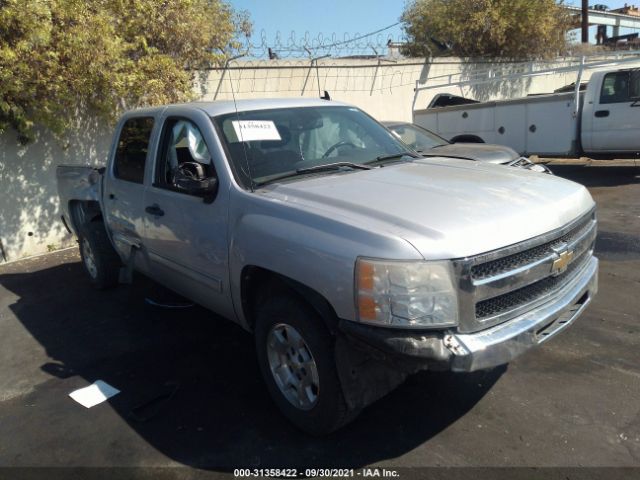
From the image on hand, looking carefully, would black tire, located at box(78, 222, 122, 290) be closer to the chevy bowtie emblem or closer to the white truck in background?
the chevy bowtie emblem

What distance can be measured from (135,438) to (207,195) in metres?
1.55

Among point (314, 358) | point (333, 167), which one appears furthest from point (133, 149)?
point (314, 358)

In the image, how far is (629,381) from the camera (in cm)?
Result: 346

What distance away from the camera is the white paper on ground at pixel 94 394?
371cm

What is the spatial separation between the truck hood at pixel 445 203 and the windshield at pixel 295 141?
244 mm

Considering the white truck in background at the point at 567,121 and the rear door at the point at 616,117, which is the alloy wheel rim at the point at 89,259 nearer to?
the white truck in background at the point at 567,121

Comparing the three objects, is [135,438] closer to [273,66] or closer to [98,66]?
[98,66]

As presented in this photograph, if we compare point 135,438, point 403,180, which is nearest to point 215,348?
point 135,438

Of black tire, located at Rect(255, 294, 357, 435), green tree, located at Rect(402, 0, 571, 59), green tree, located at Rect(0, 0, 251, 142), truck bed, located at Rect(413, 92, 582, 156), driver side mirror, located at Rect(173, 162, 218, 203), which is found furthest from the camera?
green tree, located at Rect(402, 0, 571, 59)

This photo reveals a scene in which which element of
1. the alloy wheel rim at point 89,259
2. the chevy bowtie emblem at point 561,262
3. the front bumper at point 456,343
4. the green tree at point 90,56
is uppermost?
the green tree at point 90,56

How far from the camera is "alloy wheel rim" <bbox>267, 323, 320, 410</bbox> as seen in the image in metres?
2.98

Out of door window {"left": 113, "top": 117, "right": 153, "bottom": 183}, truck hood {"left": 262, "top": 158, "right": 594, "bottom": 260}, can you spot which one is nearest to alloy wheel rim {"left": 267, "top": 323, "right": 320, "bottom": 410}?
truck hood {"left": 262, "top": 158, "right": 594, "bottom": 260}

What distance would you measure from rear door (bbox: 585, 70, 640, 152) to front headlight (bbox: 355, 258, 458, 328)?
9316 mm

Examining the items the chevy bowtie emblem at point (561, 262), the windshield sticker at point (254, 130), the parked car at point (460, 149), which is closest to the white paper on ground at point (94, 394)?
the windshield sticker at point (254, 130)
